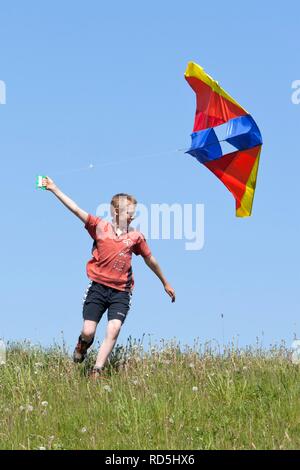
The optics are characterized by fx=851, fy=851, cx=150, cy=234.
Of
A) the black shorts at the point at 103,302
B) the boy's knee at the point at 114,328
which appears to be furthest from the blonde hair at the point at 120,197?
the boy's knee at the point at 114,328

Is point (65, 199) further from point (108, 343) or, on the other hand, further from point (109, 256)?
point (108, 343)

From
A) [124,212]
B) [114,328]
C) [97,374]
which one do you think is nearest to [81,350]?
[97,374]

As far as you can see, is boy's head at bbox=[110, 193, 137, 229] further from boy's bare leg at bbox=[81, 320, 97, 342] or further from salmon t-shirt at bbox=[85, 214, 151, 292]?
boy's bare leg at bbox=[81, 320, 97, 342]

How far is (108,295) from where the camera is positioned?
9484 mm

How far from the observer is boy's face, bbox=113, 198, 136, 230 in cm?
960

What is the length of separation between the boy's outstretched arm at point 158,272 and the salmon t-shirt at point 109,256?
30cm

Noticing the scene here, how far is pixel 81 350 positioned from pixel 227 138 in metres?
3.21

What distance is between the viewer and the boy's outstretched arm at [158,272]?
984 cm

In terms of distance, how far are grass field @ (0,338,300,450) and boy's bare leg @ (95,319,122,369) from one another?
8.8 inches

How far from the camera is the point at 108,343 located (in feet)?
30.5

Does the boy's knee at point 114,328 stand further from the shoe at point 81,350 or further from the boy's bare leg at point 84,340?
the shoe at point 81,350
